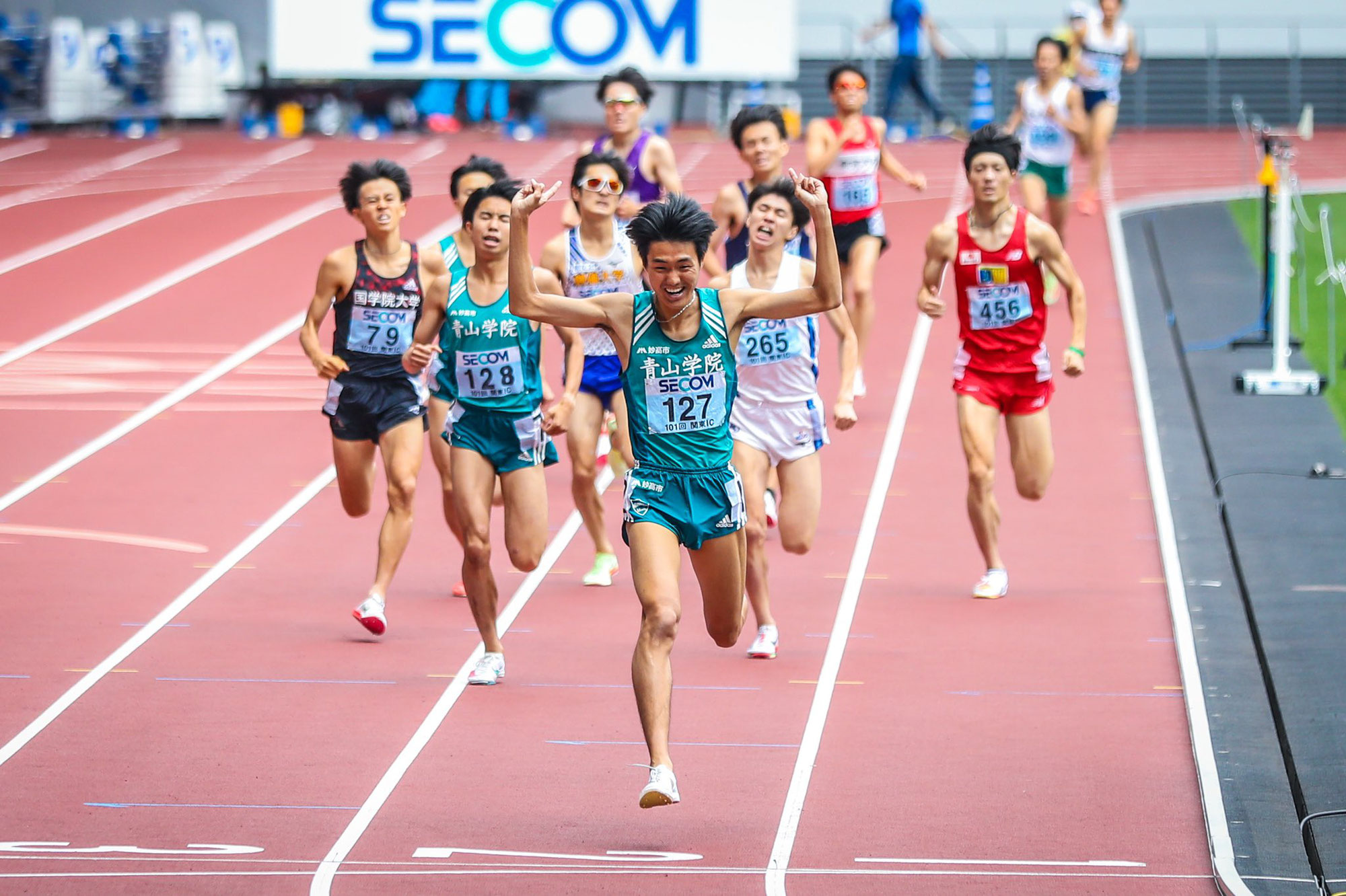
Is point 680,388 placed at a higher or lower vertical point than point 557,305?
lower

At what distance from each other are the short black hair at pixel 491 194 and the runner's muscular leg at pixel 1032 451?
8.96ft

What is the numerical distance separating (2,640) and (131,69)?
1754cm

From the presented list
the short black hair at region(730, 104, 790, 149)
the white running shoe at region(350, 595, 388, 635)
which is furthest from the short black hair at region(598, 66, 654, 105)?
the white running shoe at region(350, 595, 388, 635)

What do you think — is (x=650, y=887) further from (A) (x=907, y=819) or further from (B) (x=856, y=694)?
(B) (x=856, y=694)

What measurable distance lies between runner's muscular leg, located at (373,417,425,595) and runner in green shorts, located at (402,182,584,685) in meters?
0.72

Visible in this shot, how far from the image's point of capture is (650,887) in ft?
19.3

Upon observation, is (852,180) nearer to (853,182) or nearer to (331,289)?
(853,182)

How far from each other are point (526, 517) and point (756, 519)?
100 centimetres

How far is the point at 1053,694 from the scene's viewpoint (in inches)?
313

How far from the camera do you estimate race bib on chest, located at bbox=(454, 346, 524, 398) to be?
26.1 ft

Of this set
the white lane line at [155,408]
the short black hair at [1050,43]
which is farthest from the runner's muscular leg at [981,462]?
the short black hair at [1050,43]

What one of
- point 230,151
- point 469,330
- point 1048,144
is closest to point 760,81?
point 230,151

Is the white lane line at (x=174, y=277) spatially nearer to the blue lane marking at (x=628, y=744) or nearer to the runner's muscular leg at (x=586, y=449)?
the runner's muscular leg at (x=586, y=449)

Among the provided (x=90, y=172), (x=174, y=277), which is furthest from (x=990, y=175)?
(x=90, y=172)
